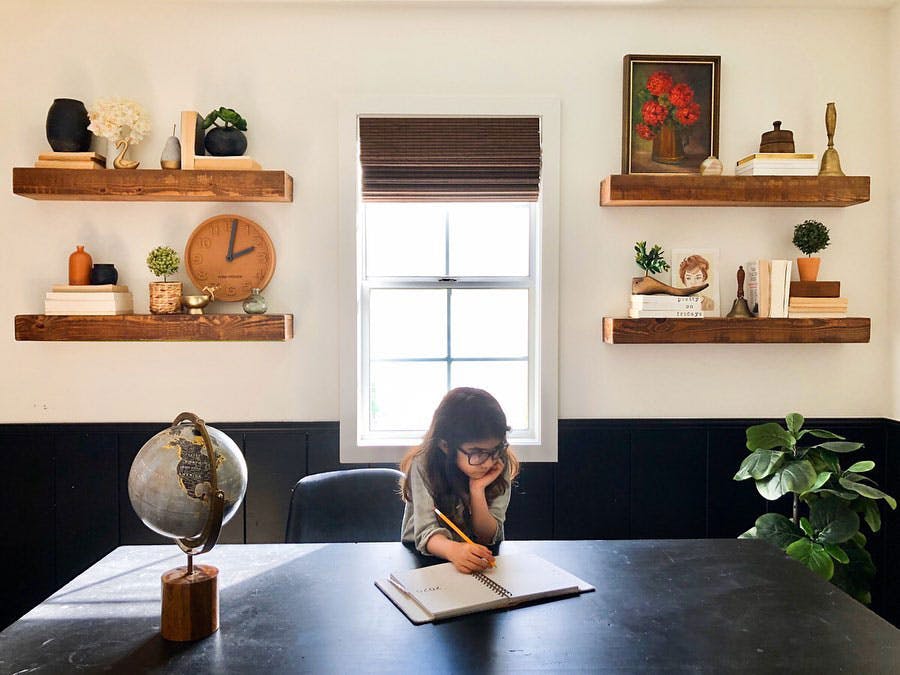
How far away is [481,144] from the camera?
9.61ft

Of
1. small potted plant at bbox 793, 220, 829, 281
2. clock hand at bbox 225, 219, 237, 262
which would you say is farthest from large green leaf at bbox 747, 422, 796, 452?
clock hand at bbox 225, 219, 237, 262

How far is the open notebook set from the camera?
1.54m

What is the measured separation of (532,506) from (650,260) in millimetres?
1158

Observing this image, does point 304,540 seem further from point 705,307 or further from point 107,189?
point 705,307

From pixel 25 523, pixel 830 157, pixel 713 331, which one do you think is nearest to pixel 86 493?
pixel 25 523

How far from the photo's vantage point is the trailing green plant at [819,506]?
97.0 inches

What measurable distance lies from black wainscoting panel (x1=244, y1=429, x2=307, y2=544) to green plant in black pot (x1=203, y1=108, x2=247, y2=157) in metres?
1.17

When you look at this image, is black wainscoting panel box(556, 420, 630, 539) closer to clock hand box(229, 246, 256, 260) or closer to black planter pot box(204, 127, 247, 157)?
clock hand box(229, 246, 256, 260)

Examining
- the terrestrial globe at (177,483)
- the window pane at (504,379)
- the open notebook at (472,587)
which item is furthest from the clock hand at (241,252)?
the open notebook at (472,587)

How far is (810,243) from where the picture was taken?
2887 millimetres

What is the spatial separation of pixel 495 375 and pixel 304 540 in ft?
3.88

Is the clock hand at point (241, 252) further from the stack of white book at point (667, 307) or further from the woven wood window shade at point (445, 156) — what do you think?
the stack of white book at point (667, 307)

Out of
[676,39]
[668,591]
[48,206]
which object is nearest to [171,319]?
[48,206]

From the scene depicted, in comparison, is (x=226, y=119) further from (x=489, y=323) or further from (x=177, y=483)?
(x=177, y=483)
